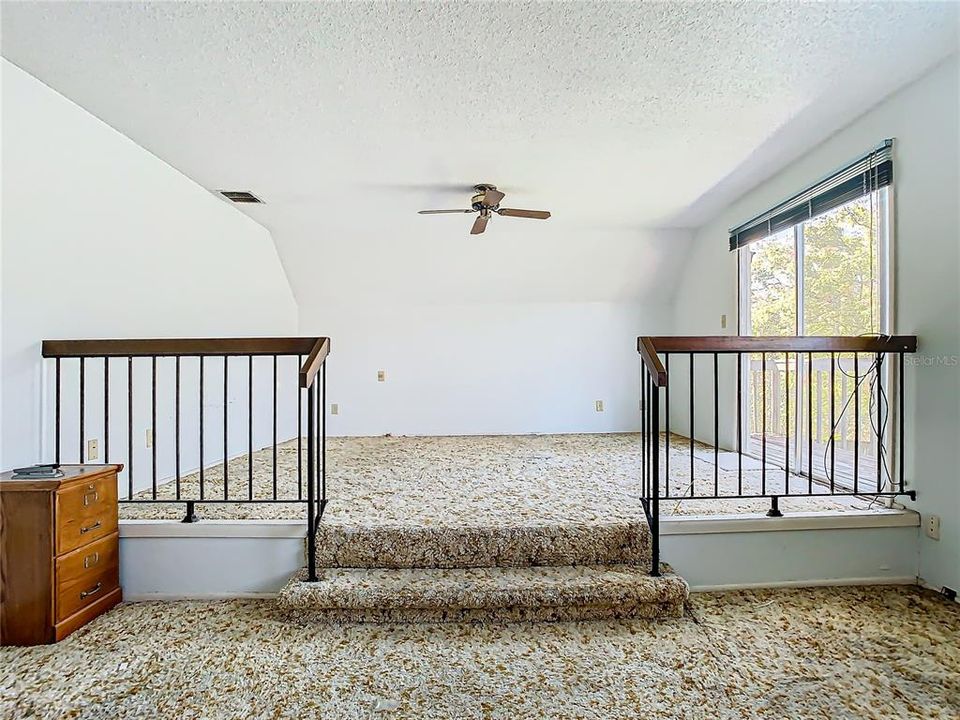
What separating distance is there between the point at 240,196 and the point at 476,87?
229cm

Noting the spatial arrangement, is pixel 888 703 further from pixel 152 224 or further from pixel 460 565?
pixel 152 224

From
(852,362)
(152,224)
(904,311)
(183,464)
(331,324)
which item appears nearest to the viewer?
(904,311)

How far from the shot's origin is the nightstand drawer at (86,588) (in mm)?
2010

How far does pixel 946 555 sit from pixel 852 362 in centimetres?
110

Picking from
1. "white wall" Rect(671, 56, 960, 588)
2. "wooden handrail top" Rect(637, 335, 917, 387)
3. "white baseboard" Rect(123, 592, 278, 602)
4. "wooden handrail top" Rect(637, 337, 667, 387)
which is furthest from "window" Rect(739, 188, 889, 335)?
"white baseboard" Rect(123, 592, 278, 602)

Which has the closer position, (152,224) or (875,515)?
(875,515)

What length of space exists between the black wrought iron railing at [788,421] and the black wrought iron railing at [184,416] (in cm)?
159

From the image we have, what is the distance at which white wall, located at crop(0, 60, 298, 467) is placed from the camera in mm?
2305

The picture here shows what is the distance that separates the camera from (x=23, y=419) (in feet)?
7.73

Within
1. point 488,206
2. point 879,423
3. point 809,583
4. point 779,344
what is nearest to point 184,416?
point 488,206

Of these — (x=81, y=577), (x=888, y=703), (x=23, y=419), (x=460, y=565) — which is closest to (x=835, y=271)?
(x=888, y=703)

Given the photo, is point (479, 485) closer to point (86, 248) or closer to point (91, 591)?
point (91, 591)

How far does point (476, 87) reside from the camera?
7.96ft

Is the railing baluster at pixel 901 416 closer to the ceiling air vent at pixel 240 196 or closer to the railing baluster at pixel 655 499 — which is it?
the railing baluster at pixel 655 499
